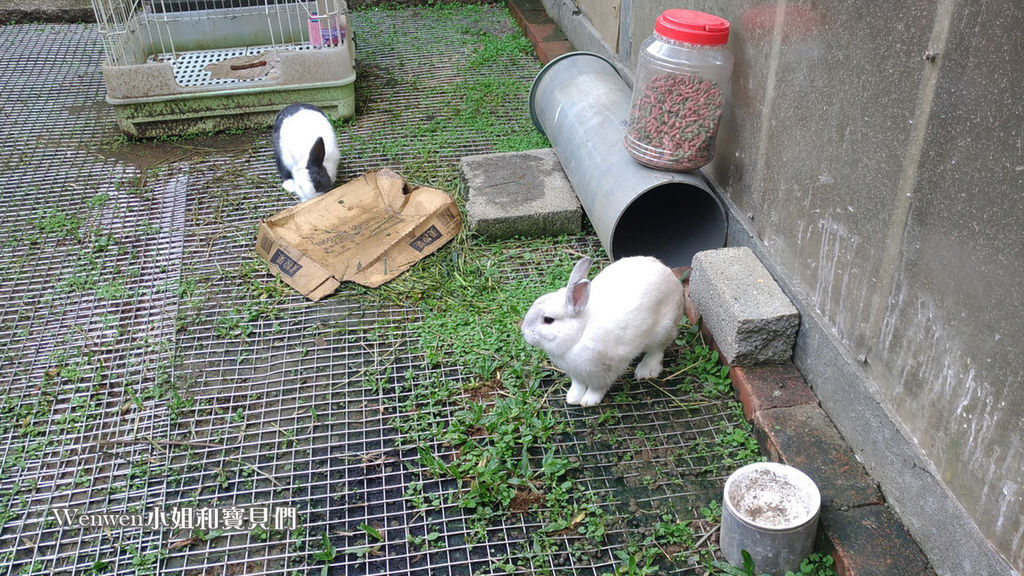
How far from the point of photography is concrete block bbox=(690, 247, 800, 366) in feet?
9.57

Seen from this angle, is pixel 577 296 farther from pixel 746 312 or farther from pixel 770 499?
pixel 770 499

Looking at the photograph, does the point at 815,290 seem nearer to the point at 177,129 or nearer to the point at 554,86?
the point at 554,86

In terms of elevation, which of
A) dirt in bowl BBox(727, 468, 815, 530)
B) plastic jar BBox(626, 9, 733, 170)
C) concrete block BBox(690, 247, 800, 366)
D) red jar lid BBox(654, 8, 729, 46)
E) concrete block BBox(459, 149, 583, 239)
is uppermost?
red jar lid BBox(654, 8, 729, 46)

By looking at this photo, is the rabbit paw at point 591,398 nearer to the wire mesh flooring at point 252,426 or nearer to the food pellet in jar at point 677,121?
the wire mesh flooring at point 252,426

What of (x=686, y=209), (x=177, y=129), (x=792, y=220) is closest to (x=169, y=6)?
(x=177, y=129)

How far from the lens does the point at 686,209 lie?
152 inches

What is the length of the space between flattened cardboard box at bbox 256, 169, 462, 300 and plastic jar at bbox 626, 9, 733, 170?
1.17 m

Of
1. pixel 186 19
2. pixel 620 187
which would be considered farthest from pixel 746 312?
pixel 186 19

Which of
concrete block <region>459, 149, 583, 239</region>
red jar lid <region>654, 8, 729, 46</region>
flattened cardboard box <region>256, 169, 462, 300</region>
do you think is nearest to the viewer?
red jar lid <region>654, 8, 729, 46</region>

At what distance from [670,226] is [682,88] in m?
0.75

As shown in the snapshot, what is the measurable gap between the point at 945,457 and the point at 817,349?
0.72m

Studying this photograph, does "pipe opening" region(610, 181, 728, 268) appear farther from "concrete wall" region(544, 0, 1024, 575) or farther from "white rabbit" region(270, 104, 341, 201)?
"white rabbit" region(270, 104, 341, 201)

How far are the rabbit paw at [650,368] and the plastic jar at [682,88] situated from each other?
93cm

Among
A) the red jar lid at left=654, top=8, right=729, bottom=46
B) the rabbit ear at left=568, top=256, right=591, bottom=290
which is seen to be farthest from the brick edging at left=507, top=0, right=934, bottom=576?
the red jar lid at left=654, top=8, right=729, bottom=46
